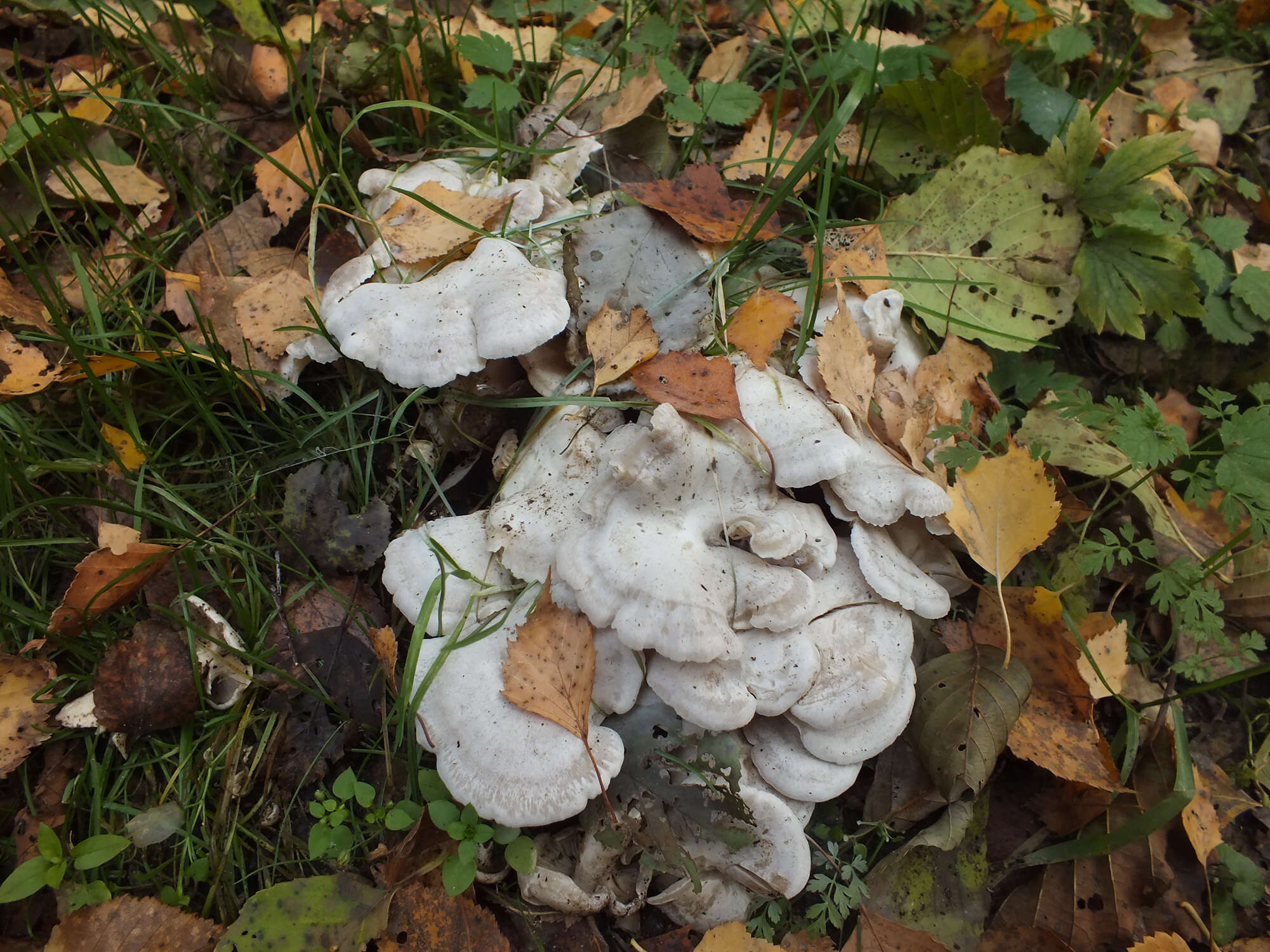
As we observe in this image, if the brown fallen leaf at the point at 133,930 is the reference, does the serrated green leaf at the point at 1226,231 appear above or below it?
above

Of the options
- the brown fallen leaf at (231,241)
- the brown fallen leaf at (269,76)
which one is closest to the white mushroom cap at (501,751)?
the brown fallen leaf at (231,241)

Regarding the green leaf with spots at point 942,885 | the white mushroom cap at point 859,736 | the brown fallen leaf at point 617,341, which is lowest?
the green leaf with spots at point 942,885

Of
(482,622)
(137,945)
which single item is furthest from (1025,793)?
(137,945)

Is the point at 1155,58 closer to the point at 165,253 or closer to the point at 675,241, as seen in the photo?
the point at 675,241

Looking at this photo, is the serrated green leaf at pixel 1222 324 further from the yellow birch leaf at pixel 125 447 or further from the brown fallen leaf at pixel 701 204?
the yellow birch leaf at pixel 125 447

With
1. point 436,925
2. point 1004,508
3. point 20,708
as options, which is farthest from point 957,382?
point 20,708
